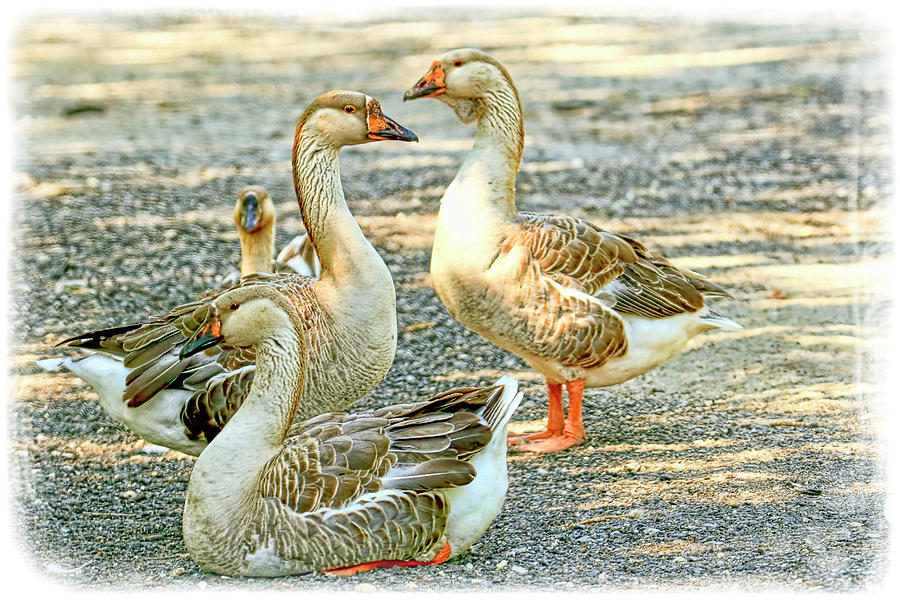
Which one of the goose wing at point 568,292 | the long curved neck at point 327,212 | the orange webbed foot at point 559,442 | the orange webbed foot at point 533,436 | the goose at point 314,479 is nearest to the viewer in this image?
the goose at point 314,479

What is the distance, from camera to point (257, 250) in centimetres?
686

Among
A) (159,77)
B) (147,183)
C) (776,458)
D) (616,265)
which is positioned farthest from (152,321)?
(159,77)

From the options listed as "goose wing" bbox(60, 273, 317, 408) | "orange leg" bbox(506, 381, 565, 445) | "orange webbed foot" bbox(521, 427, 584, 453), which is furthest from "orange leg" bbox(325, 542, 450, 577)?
"orange leg" bbox(506, 381, 565, 445)

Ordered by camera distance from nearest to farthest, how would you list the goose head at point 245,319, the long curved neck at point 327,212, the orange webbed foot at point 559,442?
1. the goose head at point 245,319
2. the long curved neck at point 327,212
3. the orange webbed foot at point 559,442

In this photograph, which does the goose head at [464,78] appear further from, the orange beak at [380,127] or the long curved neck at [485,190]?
the orange beak at [380,127]

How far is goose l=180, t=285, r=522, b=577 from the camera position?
15.0ft

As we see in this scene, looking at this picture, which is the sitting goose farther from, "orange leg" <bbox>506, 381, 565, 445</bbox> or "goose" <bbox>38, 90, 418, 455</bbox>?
"orange leg" <bbox>506, 381, 565, 445</bbox>

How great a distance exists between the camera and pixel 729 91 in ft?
43.2

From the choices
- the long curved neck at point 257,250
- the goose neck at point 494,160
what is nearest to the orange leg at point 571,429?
the goose neck at point 494,160

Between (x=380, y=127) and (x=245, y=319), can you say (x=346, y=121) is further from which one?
(x=245, y=319)

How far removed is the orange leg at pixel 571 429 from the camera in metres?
6.11

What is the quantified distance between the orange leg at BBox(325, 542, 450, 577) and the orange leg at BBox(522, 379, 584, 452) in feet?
4.56

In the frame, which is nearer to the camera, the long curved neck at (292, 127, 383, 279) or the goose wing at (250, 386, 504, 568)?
the goose wing at (250, 386, 504, 568)

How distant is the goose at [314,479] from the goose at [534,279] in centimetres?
111
